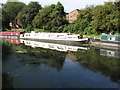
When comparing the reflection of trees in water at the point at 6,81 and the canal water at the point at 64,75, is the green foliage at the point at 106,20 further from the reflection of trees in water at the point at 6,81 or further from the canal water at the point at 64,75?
the reflection of trees in water at the point at 6,81

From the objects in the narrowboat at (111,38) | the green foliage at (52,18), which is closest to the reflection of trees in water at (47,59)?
the narrowboat at (111,38)

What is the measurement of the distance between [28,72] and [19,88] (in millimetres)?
3591

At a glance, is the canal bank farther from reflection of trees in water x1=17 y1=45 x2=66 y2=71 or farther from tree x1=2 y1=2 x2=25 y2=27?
tree x1=2 y1=2 x2=25 y2=27

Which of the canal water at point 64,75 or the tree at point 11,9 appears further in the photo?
the tree at point 11,9

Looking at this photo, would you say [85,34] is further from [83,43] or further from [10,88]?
[10,88]

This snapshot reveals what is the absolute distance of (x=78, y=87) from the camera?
37.2ft

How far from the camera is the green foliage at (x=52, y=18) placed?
45719mm

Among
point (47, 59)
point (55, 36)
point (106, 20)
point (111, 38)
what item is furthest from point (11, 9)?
point (47, 59)

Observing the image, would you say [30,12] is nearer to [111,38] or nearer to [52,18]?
[52,18]

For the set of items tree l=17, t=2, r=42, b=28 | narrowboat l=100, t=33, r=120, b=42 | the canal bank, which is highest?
tree l=17, t=2, r=42, b=28

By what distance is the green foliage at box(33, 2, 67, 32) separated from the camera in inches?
1800

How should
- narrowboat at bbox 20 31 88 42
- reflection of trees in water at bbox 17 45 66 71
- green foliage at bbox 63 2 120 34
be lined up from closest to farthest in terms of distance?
reflection of trees in water at bbox 17 45 66 71
green foliage at bbox 63 2 120 34
narrowboat at bbox 20 31 88 42

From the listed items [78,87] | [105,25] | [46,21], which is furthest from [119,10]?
[78,87]

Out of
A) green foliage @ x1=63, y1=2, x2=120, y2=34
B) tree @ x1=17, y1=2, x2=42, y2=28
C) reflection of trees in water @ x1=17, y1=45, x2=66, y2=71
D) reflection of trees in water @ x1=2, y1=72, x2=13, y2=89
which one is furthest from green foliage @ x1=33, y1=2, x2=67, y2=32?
reflection of trees in water @ x1=2, y1=72, x2=13, y2=89
